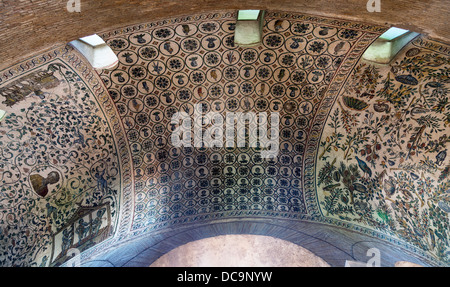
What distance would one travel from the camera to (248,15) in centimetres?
545

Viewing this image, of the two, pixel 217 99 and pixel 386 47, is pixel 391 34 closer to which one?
pixel 386 47

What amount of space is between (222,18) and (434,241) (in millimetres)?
4745

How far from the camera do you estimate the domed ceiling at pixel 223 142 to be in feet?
16.6

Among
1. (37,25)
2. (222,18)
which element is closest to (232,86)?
(222,18)

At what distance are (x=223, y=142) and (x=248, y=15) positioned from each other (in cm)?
252

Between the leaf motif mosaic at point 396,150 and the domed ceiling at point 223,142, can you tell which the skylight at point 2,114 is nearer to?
the domed ceiling at point 223,142

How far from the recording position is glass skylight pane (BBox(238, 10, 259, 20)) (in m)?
5.41

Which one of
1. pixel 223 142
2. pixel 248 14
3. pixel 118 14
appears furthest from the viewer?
pixel 223 142

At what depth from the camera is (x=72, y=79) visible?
5.13 meters

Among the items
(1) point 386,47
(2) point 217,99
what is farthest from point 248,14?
(1) point 386,47

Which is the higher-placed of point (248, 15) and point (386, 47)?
point (248, 15)

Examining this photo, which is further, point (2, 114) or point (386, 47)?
point (386, 47)

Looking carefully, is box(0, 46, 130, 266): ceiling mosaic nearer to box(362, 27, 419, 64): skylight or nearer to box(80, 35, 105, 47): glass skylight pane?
box(80, 35, 105, 47): glass skylight pane

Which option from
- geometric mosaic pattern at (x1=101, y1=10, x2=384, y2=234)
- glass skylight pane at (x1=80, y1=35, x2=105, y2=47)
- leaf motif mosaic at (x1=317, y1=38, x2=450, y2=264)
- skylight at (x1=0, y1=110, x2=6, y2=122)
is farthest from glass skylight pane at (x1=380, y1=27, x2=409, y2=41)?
skylight at (x1=0, y1=110, x2=6, y2=122)
